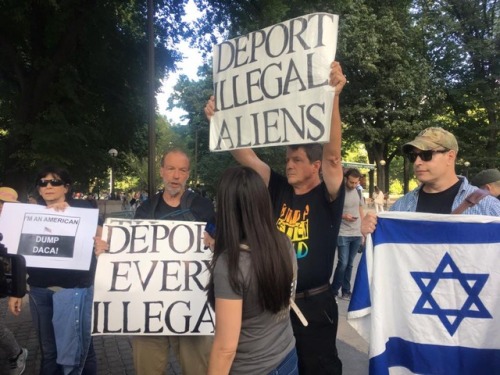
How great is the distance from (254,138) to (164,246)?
98 centimetres

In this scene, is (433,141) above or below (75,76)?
below

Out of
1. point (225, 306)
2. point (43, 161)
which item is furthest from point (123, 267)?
point (43, 161)

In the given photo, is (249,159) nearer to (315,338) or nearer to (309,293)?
(309,293)

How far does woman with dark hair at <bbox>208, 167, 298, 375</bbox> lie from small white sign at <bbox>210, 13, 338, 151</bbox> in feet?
3.05

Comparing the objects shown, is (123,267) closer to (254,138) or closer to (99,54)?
(254,138)

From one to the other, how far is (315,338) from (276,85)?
64.4 inches

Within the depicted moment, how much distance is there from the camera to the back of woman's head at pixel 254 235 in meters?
2.01

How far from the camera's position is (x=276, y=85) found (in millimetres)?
3252

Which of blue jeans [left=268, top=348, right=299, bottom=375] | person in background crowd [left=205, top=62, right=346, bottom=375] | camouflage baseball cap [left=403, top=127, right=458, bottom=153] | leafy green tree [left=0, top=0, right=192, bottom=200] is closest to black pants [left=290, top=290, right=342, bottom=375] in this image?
person in background crowd [left=205, top=62, right=346, bottom=375]

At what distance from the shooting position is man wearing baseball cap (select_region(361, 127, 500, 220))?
288cm

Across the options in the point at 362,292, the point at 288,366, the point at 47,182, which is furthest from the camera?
the point at 47,182

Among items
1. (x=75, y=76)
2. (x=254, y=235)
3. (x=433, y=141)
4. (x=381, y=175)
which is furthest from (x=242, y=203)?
(x=381, y=175)

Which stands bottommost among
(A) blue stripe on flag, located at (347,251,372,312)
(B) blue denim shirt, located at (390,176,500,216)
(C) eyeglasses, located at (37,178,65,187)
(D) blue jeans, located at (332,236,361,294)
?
(D) blue jeans, located at (332,236,361,294)

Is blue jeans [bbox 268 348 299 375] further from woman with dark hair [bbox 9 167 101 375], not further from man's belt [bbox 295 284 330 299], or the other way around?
woman with dark hair [bbox 9 167 101 375]
